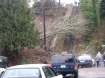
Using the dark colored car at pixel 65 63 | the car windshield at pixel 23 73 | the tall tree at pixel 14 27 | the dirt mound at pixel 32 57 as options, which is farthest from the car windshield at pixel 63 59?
the dirt mound at pixel 32 57

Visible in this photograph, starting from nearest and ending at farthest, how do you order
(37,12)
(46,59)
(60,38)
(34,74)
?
(34,74) < (46,59) < (60,38) < (37,12)

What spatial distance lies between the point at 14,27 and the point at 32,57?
5391 millimetres

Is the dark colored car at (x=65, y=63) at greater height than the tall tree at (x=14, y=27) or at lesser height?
lesser

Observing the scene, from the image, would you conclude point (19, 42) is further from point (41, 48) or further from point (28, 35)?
point (41, 48)

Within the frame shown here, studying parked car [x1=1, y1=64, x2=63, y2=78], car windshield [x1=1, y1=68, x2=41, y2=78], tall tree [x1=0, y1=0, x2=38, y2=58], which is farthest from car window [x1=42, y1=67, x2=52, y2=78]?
tall tree [x1=0, y1=0, x2=38, y2=58]

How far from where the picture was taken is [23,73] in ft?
40.0

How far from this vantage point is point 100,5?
6016 centimetres

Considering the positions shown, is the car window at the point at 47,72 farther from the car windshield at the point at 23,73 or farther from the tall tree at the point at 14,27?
the tall tree at the point at 14,27

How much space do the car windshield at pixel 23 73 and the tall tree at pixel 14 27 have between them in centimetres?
2540

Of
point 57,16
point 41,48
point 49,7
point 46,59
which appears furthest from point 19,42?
point 49,7

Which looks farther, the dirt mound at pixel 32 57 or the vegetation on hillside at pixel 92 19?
the vegetation on hillside at pixel 92 19

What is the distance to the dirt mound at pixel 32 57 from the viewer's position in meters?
40.4

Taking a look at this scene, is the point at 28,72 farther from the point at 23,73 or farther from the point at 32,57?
the point at 32,57

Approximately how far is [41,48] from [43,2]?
1157cm
